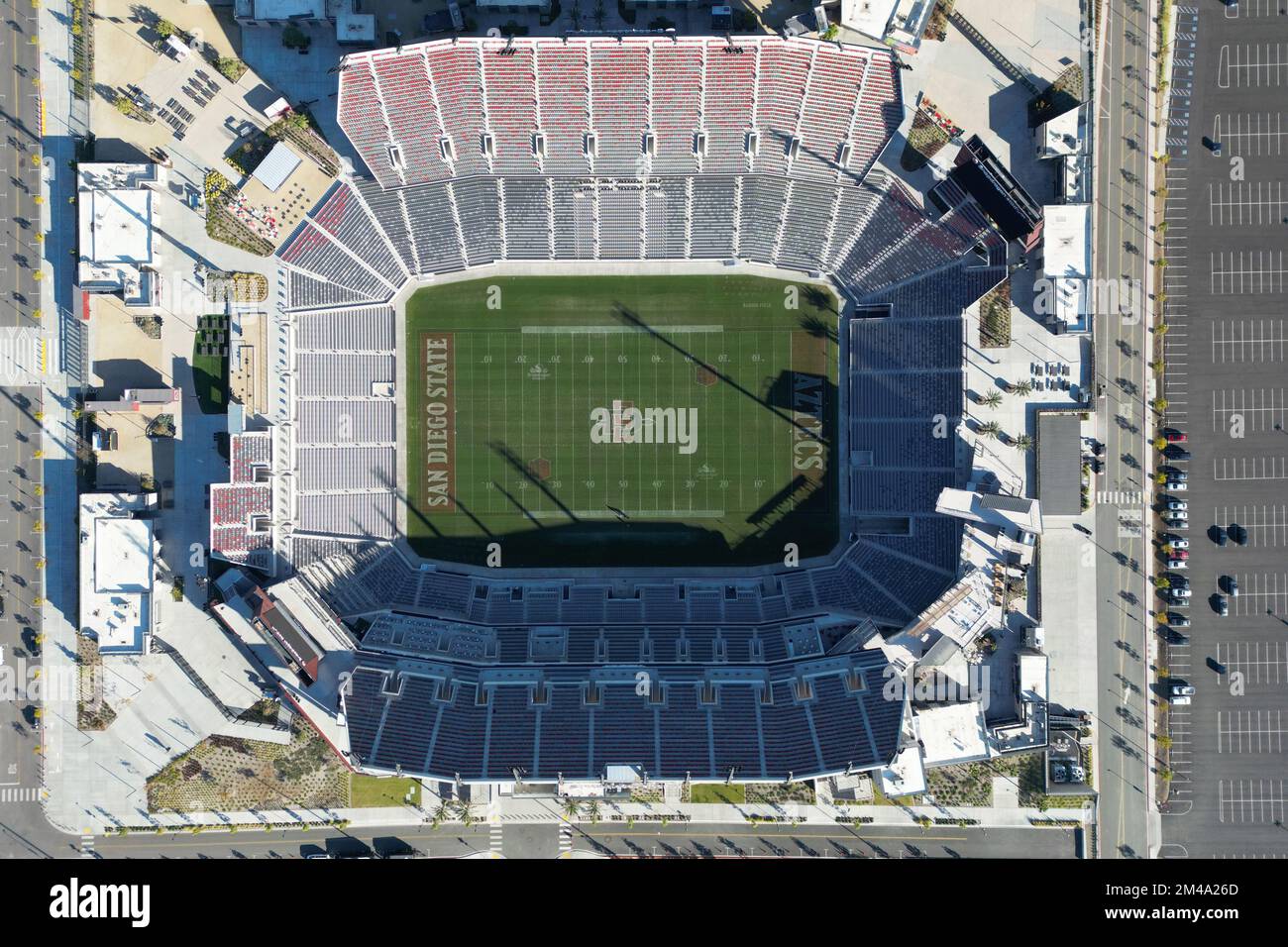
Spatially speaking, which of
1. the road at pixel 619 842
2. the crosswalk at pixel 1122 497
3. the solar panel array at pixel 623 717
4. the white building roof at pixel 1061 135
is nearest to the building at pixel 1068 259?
the white building roof at pixel 1061 135

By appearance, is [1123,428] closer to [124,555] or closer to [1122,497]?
[1122,497]

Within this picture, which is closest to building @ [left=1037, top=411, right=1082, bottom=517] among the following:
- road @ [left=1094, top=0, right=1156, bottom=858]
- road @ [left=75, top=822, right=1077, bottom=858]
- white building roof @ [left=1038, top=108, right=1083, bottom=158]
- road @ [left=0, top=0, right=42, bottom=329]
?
road @ [left=1094, top=0, right=1156, bottom=858]

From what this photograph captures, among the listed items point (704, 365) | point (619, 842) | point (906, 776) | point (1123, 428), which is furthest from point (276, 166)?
point (1123, 428)

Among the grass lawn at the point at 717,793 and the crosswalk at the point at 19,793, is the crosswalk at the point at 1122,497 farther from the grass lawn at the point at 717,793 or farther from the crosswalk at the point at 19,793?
the crosswalk at the point at 19,793

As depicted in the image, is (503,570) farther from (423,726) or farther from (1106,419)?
(1106,419)

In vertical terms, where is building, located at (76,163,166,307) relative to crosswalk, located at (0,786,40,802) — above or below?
above

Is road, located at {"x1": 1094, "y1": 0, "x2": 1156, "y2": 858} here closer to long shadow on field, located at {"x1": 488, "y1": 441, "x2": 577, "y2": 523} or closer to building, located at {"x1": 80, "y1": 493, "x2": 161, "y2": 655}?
long shadow on field, located at {"x1": 488, "y1": 441, "x2": 577, "y2": 523}

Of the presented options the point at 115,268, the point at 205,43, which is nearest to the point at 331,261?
the point at 115,268
